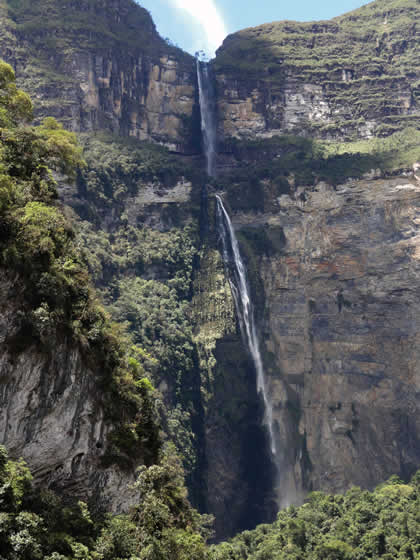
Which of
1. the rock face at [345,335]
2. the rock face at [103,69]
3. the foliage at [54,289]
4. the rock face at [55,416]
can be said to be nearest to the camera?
the rock face at [55,416]

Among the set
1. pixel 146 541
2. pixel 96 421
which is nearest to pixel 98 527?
pixel 146 541

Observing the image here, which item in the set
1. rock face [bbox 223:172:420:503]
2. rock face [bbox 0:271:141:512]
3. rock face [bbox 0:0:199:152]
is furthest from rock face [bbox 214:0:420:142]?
rock face [bbox 0:271:141:512]

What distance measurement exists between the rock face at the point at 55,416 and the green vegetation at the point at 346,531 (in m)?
13.2

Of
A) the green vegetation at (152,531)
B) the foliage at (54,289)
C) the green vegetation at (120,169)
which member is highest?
the green vegetation at (120,169)

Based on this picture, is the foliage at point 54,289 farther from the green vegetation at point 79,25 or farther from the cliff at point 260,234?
the green vegetation at point 79,25

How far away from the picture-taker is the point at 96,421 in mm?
15062

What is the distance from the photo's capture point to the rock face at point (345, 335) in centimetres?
4066

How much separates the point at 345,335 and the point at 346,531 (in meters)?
17.4

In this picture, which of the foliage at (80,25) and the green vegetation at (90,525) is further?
the foliage at (80,25)

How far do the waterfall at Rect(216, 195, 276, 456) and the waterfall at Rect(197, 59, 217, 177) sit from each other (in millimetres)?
9332

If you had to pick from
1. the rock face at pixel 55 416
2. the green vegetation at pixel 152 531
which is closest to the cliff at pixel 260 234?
the green vegetation at pixel 152 531

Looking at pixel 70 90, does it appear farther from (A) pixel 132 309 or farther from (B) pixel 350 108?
(B) pixel 350 108

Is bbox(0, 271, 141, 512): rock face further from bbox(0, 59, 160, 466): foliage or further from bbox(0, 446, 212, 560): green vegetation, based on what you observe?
bbox(0, 446, 212, 560): green vegetation

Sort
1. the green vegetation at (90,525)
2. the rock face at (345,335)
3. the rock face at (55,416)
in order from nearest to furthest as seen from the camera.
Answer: the green vegetation at (90,525) → the rock face at (55,416) → the rock face at (345,335)
